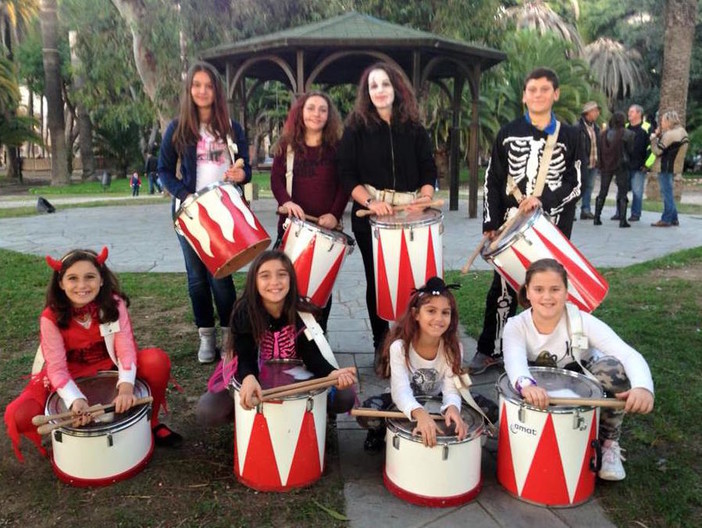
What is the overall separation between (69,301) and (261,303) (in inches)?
35.6

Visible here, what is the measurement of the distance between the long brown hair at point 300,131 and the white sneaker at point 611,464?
2190 millimetres

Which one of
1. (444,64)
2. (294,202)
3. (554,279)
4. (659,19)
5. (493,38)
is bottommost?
(554,279)

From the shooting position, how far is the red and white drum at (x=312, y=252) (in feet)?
11.1

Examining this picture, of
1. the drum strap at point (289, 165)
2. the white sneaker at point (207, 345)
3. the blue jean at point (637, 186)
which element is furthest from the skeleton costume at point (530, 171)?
the blue jean at point (637, 186)

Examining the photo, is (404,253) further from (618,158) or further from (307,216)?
(618,158)

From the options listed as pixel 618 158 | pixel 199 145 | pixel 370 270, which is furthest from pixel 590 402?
pixel 618 158

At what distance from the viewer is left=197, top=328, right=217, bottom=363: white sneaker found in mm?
4078

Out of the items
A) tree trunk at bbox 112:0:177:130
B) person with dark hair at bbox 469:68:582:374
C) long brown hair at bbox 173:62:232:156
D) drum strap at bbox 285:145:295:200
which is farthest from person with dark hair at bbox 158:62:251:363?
tree trunk at bbox 112:0:177:130

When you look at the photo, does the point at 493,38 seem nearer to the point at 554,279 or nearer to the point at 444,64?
the point at 444,64

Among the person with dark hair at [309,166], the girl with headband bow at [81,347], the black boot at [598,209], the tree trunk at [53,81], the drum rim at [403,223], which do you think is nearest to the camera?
the girl with headband bow at [81,347]

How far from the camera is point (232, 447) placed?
3021 millimetres

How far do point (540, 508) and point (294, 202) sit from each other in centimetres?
213

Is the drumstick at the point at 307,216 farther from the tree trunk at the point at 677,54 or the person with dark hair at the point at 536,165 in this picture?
the tree trunk at the point at 677,54

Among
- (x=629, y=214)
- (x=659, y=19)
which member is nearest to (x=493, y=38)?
(x=629, y=214)
